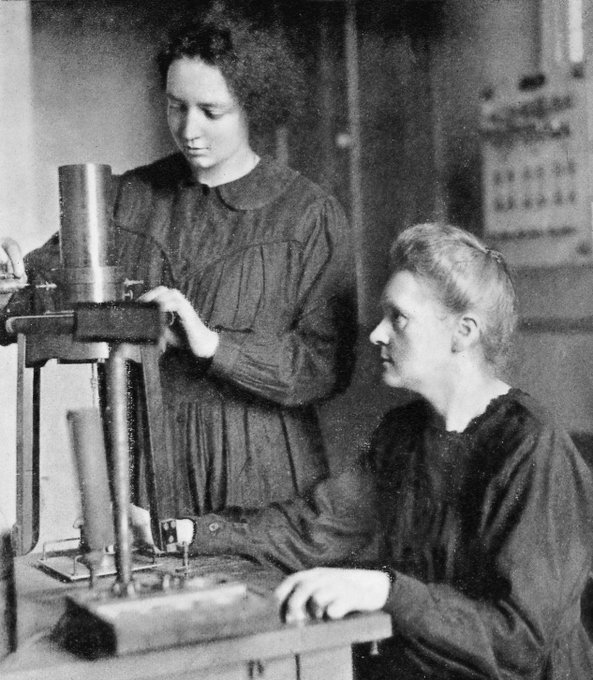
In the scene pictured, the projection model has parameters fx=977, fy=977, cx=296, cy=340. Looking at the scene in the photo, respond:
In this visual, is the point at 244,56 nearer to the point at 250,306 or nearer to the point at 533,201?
the point at 250,306

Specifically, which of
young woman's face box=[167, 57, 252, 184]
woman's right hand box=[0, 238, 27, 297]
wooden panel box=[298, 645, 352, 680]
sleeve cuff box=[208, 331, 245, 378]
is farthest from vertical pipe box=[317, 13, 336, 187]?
wooden panel box=[298, 645, 352, 680]

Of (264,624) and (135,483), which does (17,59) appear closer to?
(135,483)

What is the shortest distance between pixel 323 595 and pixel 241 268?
929 mm

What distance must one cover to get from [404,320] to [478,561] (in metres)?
0.41

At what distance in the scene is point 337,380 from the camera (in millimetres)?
1939

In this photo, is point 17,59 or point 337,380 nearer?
point 337,380

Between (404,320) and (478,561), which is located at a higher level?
A: (404,320)

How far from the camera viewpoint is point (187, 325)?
1.71 meters

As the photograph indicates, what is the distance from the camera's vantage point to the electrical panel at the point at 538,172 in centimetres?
214

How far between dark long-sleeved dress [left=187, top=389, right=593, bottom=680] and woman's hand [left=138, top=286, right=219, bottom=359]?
336 millimetres

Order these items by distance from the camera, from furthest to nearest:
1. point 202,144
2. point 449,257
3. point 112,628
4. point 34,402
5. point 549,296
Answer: point 549,296 < point 202,144 < point 449,257 < point 34,402 < point 112,628

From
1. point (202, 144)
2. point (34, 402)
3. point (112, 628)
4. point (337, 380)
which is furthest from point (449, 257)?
point (112, 628)

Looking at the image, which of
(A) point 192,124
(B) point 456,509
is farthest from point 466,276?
(A) point 192,124

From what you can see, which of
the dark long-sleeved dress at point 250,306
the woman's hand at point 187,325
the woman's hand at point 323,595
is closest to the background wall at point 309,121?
the dark long-sleeved dress at point 250,306
